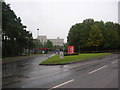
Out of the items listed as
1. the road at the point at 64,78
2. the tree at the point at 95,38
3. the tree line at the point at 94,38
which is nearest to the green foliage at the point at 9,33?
the road at the point at 64,78

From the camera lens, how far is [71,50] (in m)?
36.8

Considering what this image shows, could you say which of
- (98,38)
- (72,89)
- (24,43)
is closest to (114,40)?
(98,38)

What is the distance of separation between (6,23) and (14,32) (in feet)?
25.2

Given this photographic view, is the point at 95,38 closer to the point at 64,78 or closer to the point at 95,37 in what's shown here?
the point at 95,37

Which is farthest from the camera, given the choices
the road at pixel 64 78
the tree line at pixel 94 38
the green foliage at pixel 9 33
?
the tree line at pixel 94 38

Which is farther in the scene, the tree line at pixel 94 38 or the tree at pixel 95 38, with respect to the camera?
the tree line at pixel 94 38

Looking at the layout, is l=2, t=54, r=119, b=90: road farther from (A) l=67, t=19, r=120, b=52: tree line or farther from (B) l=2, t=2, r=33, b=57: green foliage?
(A) l=67, t=19, r=120, b=52: tree line

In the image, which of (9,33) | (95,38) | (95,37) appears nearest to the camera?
(9,33)

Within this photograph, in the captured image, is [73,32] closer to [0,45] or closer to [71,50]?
[71,50]

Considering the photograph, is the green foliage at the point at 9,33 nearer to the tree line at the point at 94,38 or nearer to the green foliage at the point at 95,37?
the tree line at the point at 94,38

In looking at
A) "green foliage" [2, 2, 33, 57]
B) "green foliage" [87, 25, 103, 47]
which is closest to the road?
"green foliage" [2, 2, 33, 57]

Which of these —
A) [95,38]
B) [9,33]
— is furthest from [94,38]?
[9,33]

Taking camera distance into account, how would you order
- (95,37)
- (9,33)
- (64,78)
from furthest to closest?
(95,37)
(9,33)
(64,78)

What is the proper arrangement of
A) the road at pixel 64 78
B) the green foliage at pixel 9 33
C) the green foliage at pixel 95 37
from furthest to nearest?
1. the green foliage at pixel 95 37
2. the green foliage at pixel 9 33
3. the road at pixel 64 78
